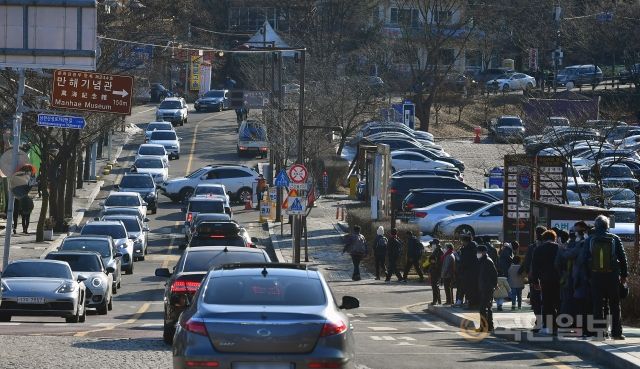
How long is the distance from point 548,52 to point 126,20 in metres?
51.1

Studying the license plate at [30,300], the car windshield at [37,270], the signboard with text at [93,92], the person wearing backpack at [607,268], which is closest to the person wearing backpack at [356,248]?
the signboard with text at [93,92]

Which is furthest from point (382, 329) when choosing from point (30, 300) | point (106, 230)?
point (106, 230)

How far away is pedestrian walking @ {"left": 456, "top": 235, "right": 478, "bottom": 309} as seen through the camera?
79.3 feet

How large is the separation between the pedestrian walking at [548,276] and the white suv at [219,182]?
3647 centimetres

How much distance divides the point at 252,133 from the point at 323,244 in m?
23.6

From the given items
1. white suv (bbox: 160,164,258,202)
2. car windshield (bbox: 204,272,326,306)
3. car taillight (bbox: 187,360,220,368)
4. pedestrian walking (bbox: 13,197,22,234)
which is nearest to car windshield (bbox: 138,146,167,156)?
white suv (bbox: 160,164,258,202)

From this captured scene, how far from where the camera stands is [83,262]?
27641mm

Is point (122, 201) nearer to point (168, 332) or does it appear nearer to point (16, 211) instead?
point (16, 211)

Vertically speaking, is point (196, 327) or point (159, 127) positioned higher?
point (159, 127)

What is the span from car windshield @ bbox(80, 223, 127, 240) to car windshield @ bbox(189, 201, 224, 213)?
8.12m

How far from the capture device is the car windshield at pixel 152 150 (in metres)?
62.6

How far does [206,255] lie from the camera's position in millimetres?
19219

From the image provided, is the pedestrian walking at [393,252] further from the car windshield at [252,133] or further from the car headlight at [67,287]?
the car windshield at [252,133]

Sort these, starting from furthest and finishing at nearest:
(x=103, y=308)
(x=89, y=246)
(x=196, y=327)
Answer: (x=89, y=246) → (x=103, y=308) → (x=196, y=327)
